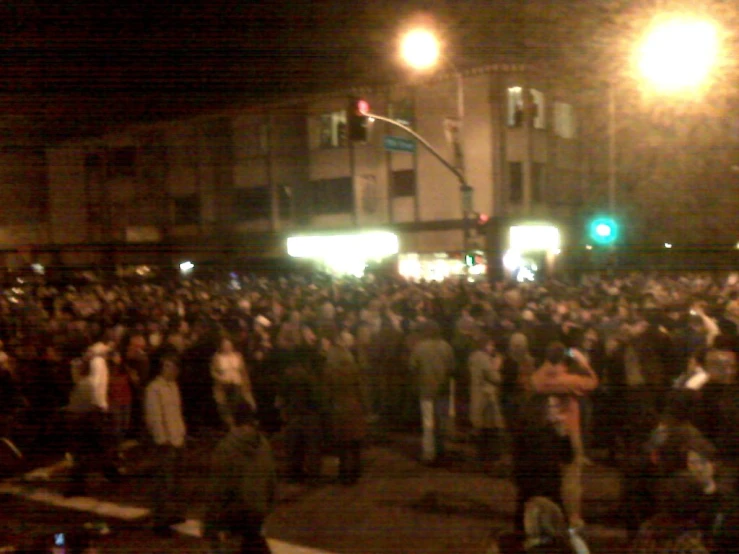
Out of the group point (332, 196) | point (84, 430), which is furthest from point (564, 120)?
point (84, 430)

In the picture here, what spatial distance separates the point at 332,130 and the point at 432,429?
2376 cm

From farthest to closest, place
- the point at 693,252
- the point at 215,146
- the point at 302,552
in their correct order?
the point at 215,146
the point at 693,252
the point at 302,552

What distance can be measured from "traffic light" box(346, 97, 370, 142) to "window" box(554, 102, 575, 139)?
16860mm

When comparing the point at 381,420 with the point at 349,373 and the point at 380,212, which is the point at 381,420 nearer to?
the point at 349,373

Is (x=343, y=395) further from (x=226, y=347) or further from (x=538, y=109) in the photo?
(x=538, y=109)

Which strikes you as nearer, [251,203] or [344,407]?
[344,407]

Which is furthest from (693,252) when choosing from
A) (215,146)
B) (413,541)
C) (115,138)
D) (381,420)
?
(115,138)

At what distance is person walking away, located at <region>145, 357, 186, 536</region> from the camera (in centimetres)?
597

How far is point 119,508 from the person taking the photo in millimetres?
6547

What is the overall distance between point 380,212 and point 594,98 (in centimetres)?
1002

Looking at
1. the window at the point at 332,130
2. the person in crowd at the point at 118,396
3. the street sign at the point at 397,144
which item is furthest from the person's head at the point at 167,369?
the window at the point at 332,130

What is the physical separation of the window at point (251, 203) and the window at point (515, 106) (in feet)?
37.8

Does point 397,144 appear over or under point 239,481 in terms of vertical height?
over

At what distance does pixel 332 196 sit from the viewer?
3039 centimetres
